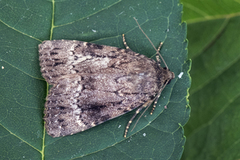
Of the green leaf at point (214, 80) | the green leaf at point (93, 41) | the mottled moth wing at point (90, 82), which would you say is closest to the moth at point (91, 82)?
the mottled moth wing at point (90, 82)

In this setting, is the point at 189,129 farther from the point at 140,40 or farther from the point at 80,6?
the point at 80,6

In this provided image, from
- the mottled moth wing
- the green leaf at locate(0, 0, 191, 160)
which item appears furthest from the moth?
the green leaf at locate(0, 0, 191, 160)

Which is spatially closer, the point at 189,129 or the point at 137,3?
the point at 137,3

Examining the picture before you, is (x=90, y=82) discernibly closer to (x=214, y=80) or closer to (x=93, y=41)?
(x=93, y=41)

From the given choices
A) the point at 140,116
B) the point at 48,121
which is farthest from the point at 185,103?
the point at 48,121

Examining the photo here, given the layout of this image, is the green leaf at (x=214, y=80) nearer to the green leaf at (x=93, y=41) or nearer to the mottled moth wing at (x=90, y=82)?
the green leaf at (x=93, y=41)
